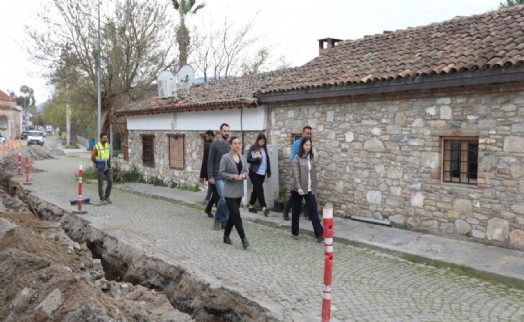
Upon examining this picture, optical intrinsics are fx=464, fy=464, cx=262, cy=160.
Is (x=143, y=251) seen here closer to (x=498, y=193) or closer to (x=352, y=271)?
(x=352, y=271)

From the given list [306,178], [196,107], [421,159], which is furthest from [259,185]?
[196,107]

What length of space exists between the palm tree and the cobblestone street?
1605 cm

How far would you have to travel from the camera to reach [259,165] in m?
9.98

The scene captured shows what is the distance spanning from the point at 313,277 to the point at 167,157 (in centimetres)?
1128

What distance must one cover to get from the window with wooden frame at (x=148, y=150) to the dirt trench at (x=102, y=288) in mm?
8886

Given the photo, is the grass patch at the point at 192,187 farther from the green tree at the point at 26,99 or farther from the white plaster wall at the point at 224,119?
the green tree at the point at 26,99

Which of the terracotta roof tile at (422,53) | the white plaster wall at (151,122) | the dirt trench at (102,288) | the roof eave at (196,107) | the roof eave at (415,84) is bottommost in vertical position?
the dirt trench at (102,288)

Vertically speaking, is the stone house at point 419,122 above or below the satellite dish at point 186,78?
below

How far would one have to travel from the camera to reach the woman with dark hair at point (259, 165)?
9.93m

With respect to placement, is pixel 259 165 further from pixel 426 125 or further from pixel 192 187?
pixel 192 187

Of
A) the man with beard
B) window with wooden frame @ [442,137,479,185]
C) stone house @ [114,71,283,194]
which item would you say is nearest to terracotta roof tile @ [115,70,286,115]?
stone house @ [114,71,283,194]

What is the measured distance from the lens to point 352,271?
6410 mm

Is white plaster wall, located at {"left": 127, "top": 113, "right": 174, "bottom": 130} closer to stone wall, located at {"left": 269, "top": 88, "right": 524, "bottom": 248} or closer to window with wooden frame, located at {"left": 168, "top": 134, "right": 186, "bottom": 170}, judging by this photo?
window with wooden frame, located at {"left": 168, "top": 134, "right": 186, "bottom": 170}

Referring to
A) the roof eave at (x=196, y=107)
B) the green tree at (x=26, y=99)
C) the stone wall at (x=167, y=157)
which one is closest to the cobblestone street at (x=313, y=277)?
the roof eave at (x=196, y=107)
